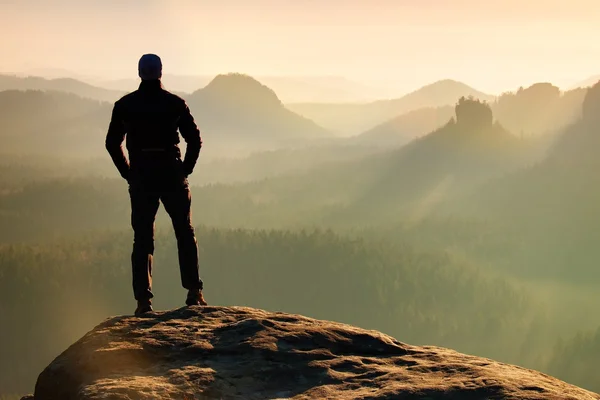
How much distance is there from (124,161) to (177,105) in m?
1.46

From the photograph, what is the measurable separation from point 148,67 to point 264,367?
553cm

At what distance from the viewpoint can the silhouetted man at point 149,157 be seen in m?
10.9

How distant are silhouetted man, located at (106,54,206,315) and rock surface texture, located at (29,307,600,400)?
148cm

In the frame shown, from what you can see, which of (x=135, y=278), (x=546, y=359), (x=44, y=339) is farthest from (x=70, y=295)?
(x=135, y=278)

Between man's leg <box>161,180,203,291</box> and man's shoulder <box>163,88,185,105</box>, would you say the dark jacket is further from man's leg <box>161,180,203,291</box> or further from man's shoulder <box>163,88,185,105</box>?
man's leg <box>161,180,203,291</box>

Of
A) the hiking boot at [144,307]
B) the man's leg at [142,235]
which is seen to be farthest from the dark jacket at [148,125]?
the hiking boot at [144,307]

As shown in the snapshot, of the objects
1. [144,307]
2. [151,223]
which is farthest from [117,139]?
[144,307]

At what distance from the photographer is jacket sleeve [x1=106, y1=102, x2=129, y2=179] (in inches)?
428

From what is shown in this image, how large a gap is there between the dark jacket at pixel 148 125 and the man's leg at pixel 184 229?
0.52m

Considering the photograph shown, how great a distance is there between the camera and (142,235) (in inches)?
441

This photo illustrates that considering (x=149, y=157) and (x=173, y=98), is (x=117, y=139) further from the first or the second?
(x=173, y=98)

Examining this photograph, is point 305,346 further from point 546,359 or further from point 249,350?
point 546,359

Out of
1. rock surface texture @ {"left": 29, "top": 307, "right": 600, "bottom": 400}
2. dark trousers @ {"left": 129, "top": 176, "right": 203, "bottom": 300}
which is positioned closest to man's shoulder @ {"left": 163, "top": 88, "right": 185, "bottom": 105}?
dark trousers @ {"left": 129, "top": 176, "right": 203, "bottom": 300}

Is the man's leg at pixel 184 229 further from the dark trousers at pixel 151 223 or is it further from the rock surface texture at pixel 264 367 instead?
the rock surface texture at pixel 264 367
